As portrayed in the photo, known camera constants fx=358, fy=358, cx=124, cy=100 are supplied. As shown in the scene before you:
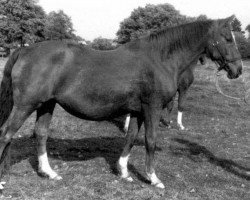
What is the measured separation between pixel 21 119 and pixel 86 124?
18.6 feet

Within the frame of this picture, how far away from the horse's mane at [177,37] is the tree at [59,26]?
6203cm

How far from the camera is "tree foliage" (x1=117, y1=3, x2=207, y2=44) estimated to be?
6675 cm

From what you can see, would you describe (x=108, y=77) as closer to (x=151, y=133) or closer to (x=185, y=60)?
(x=151, y=133)

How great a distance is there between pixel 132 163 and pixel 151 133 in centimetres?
166

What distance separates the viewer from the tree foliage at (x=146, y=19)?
66.8 metres

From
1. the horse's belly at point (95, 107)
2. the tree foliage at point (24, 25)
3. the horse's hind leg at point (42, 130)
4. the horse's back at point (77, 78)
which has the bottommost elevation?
the horse's hind leg at point (42, 130)

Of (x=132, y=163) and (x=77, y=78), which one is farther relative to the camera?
(x=132, y=163)

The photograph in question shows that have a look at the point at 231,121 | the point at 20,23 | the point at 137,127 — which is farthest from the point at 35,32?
the point at 137,127

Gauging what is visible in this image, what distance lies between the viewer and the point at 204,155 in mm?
8992

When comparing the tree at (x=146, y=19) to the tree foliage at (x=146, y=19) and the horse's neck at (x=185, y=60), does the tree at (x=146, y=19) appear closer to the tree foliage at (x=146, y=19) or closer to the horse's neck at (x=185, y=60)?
the tree foliage at (x=146, y=19)

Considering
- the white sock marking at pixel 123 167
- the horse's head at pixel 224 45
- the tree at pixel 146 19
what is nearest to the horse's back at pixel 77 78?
the white sock marking at pixel 123 167

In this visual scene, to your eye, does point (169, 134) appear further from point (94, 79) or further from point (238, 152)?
point (94, 79)

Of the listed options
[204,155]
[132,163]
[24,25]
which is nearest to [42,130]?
[132,163]

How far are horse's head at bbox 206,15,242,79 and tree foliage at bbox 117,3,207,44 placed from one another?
59038 mm
